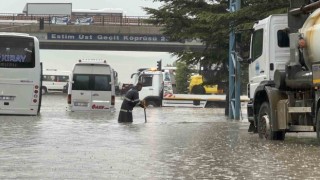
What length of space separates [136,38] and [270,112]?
181 feet

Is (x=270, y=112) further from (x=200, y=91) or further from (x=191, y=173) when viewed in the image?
(x=200, y=91)

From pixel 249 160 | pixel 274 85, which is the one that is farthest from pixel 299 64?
pixel 249 160

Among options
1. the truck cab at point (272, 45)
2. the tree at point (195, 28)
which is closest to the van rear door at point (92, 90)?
the tree at point (195, 28)

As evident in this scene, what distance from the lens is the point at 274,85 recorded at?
15461 mm

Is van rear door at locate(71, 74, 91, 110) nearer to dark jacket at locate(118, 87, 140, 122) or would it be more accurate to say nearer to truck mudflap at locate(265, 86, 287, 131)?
dark jacket at locate(118, 87, 140, 122)

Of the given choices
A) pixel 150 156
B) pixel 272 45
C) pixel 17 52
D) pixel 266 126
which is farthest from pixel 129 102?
pixel 150 156

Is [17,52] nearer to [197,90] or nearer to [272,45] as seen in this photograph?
[272,45]

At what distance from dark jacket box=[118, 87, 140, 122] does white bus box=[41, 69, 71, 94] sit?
53.8 m

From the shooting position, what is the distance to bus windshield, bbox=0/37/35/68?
26047 millimetres

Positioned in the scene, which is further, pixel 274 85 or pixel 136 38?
pixel 136 38

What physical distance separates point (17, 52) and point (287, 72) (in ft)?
47.1

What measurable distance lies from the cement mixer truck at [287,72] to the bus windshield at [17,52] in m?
11.8

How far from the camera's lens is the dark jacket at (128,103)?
22828 millimetres

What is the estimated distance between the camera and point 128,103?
2286 cm
